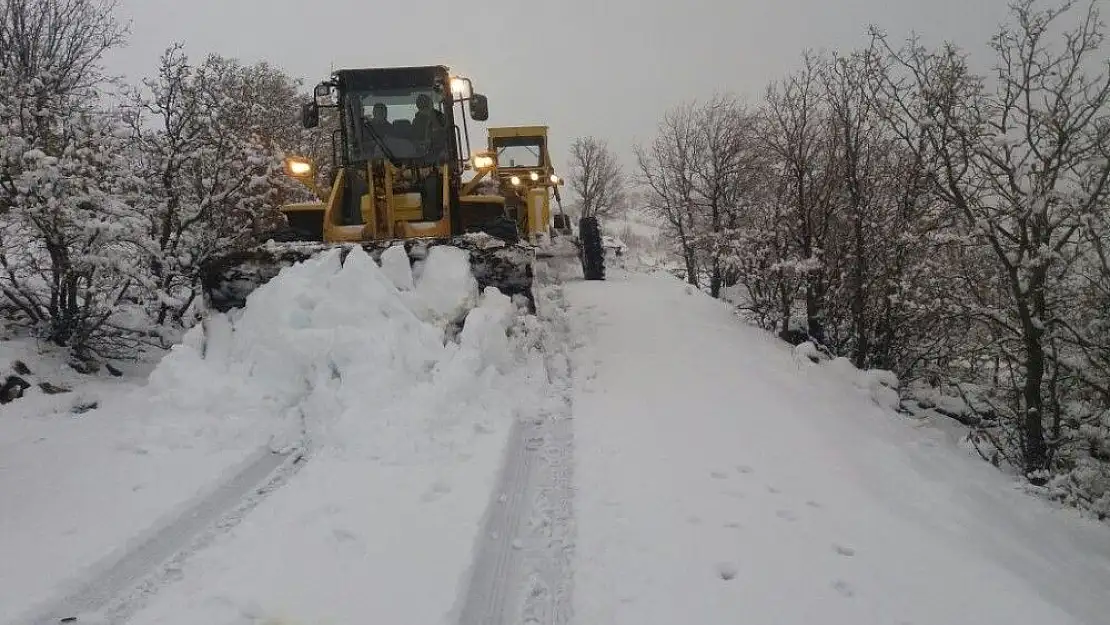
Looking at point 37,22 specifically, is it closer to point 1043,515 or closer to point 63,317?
point 63,317

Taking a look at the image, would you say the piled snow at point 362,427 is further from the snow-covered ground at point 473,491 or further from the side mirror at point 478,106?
the side mirror at point 478,106

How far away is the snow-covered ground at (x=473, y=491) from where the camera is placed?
277 centimetres

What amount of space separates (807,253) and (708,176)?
1481 cm

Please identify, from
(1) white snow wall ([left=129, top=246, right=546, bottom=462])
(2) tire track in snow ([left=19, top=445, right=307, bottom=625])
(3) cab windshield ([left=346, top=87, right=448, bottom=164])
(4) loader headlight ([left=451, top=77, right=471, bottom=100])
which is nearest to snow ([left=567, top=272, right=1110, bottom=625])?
(1) white snow wall ([left=129, top=246, right=546, bottom=462])

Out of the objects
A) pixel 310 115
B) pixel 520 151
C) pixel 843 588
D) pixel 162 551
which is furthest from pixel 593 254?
pixel 162 551

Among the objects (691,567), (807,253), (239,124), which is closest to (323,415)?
(691,567)

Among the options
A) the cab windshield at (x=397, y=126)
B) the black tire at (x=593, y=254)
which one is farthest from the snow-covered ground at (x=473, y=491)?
the black tire at (x=593, y=254)

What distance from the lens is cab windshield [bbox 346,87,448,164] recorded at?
8.62 meters

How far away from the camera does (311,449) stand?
173 inches

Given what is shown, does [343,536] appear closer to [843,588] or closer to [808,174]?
[843,588]

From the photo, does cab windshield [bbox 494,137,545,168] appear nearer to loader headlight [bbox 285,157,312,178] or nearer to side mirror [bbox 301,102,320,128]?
side mirror [bbox 301,102,320,128]

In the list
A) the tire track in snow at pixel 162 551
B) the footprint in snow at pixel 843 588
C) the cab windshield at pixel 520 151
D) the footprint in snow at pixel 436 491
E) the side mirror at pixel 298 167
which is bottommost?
the footprint in snow at pixel 843 588

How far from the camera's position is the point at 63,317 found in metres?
7.82

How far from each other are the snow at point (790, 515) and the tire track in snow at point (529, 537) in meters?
0.11
